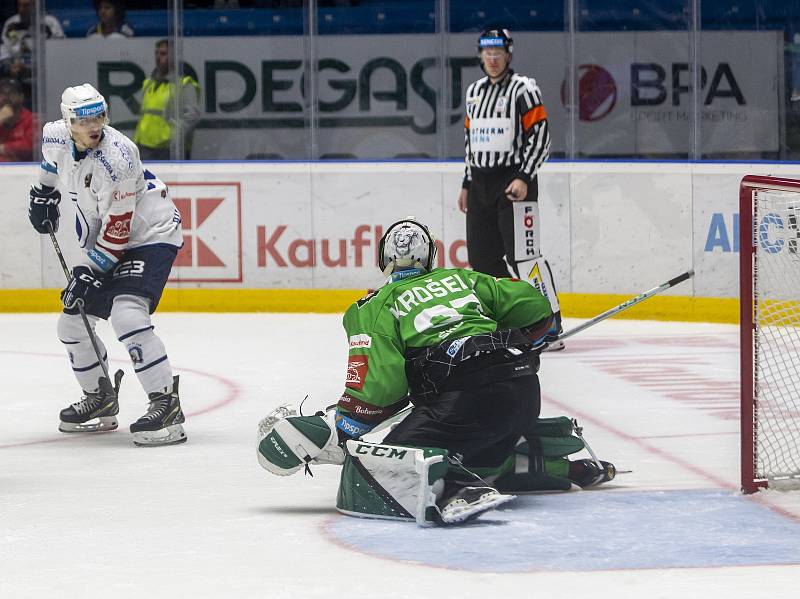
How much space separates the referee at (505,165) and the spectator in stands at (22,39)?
11.3 ft

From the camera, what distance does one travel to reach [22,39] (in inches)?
388

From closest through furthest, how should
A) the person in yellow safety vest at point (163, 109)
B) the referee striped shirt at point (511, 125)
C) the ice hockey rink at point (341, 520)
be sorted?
the ice hockey rink at point (341, 520) → the referee striped shirt at point (511, 125) → the person in yellow safety vest at point (163, 109)

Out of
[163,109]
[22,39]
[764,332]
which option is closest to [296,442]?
[764,332]

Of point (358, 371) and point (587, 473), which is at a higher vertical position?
point (358, 371)

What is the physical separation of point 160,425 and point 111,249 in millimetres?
591

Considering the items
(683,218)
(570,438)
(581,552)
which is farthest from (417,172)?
(581,552)

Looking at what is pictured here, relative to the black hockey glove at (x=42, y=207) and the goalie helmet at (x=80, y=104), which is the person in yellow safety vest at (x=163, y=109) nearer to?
the black hockey glove at (x=42, y=207)

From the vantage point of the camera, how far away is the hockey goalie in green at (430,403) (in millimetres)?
4008

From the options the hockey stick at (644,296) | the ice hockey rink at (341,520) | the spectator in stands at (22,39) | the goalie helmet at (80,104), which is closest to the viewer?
the ice hockey rink at (341,520)

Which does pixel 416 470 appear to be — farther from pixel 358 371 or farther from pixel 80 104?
pixel 80 104

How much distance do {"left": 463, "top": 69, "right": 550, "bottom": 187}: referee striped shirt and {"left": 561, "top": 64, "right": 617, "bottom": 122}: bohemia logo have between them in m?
1.95

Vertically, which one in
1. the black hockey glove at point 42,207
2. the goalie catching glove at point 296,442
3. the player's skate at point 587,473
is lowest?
the player's skate at point 587,473

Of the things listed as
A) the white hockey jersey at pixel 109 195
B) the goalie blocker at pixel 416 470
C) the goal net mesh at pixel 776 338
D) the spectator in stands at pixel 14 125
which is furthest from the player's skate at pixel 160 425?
the spectator in stands at pixel 14 125

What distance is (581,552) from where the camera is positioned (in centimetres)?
369
